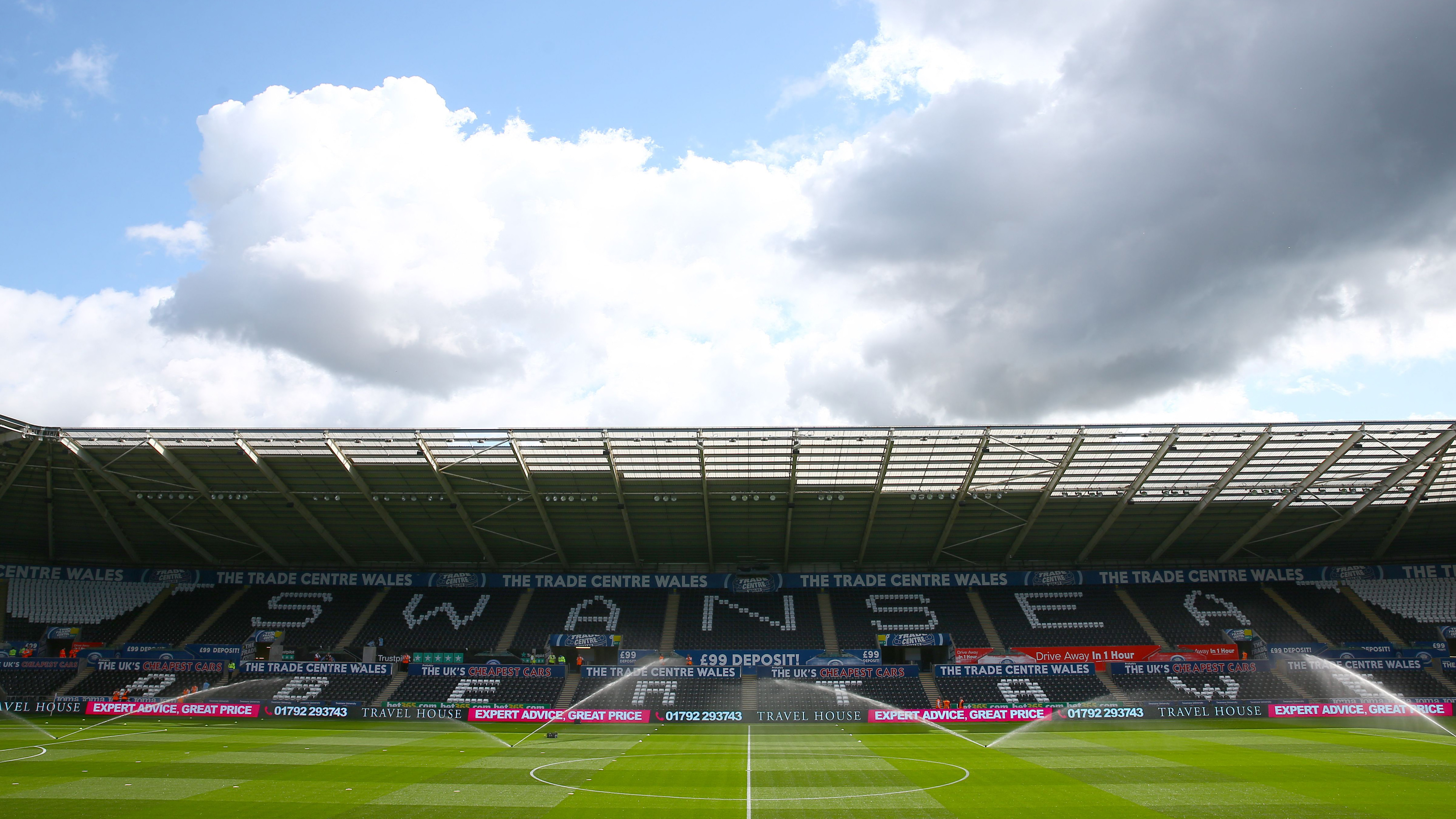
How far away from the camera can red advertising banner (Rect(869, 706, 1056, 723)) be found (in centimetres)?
3972

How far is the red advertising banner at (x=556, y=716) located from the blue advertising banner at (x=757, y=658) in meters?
6.77

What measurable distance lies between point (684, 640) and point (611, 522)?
29.9ft

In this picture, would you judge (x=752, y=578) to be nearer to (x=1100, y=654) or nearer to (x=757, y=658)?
(x=757, y=658)

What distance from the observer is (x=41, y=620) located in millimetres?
49719

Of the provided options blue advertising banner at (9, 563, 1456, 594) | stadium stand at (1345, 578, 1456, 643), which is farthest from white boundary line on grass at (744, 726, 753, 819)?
stadium stand at (1345, 578, 1456, 643)

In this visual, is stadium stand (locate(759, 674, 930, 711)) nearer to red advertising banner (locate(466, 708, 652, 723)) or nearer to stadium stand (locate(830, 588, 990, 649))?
stadium stand (locate(830, 588, 990, 649))

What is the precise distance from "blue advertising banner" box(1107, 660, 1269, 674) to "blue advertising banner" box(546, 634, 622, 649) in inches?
1185

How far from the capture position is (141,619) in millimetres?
51000

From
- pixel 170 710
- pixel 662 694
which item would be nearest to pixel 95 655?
pixel 170 710

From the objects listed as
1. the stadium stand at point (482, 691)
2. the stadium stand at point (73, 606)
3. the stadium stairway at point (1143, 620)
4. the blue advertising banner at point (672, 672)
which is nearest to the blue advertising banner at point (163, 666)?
the stadium stand at point (73, 606)

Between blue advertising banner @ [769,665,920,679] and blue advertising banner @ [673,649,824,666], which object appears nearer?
blue advertising banner @ [769,665,920,679]

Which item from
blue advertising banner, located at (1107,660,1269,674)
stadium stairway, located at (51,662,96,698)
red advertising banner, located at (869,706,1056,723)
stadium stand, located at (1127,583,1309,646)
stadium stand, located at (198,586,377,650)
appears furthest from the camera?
stadium stand, located at (198,586,377,650)

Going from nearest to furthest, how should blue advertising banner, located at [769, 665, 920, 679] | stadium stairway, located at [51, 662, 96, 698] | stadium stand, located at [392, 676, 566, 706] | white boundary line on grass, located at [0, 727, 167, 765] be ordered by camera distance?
white boundary line on grass, located at [0, 727, 167, 765] < stadium stand, located at [392, 676, 566, 706] < stadium stairway, located at [51, 662, 96, 698] < blue advertising banner, located at [769, 665, 920, 679]

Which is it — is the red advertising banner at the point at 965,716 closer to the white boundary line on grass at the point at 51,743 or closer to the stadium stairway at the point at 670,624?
the stadium stairway at the point at 670,624
